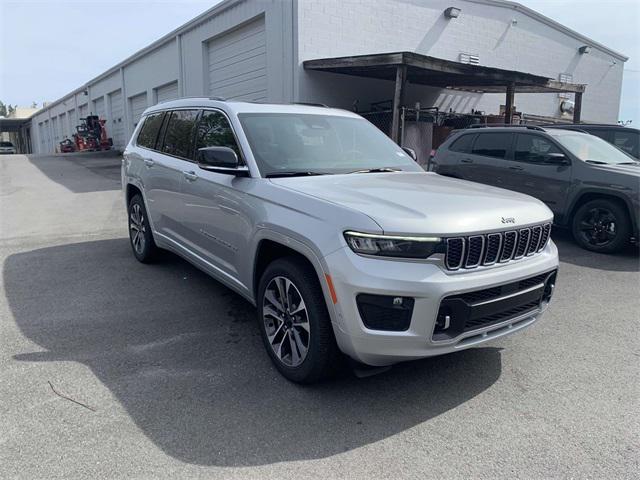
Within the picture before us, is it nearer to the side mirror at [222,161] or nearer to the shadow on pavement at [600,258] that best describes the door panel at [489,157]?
the shadow on pavement at [600,258]

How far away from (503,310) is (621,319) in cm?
235

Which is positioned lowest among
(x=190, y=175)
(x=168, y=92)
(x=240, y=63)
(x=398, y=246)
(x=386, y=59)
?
(x=398, y=246)

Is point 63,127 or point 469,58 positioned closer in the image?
point 469,58

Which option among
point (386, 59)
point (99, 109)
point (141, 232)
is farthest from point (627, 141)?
point (99, 109)

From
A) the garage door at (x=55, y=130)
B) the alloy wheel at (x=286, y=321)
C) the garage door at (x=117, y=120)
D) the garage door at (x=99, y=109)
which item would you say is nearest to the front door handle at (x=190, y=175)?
the alloy wheel at (x=286, y=321)

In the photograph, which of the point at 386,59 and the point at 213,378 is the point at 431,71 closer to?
the point at 386,59

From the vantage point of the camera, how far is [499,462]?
8.75ft

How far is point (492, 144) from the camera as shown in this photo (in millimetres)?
8836

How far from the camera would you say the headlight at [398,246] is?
285 centimetres

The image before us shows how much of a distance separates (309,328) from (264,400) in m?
0.56

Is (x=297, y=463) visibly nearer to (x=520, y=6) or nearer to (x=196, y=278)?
(x=196, y=278)

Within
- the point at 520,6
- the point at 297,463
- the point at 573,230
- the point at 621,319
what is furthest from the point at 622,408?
the point at 520,6

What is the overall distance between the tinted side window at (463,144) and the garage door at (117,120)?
74.9ft

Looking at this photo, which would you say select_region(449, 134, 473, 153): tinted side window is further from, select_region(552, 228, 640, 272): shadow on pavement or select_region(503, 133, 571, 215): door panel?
select_region(552, 228, 640, 272): shadow on pavement
